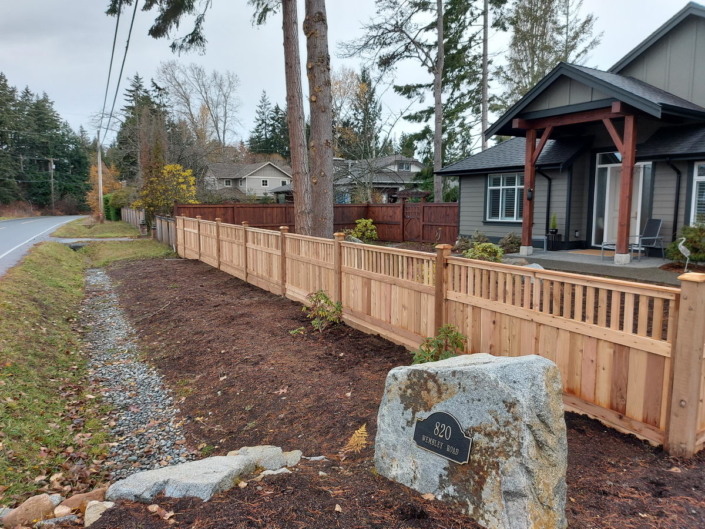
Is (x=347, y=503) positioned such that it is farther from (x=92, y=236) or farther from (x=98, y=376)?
(x=92, y=236)

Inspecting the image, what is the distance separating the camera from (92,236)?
22250mm

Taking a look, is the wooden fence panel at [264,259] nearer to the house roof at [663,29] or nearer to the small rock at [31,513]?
the small rock at [31,513]

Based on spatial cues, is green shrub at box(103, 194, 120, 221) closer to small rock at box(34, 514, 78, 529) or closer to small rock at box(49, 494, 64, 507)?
small rock at box(49, 494, 64, 507)

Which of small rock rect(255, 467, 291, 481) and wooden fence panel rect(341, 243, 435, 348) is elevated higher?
wooden fence panel rect(341, 243, 435, 348)

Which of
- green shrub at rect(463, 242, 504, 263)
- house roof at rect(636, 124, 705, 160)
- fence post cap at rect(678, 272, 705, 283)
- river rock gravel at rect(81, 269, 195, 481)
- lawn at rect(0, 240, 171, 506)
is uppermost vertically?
house roof at rect(636, 124, 705, 160)

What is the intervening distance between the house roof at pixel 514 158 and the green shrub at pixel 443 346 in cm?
950

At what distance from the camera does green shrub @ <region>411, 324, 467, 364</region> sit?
14.3ft

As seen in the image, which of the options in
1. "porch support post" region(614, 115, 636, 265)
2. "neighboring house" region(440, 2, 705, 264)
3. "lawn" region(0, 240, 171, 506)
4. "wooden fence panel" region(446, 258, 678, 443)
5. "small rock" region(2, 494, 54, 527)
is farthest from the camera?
"neighboring house" region(440, 2, 705, 264)

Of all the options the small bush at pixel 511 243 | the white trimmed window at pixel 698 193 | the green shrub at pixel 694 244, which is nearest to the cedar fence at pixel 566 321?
the green shrub at pixel 694 244

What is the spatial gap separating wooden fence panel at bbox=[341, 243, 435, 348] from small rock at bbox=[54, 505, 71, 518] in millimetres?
3311

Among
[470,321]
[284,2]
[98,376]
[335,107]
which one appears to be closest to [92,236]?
[335,107]

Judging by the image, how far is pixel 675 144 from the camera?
33.6 ft

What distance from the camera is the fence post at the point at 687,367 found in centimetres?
278

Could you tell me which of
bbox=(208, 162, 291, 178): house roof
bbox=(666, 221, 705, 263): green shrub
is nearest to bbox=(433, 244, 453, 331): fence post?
bbox=(666, 221, 705, 263): green shrub
